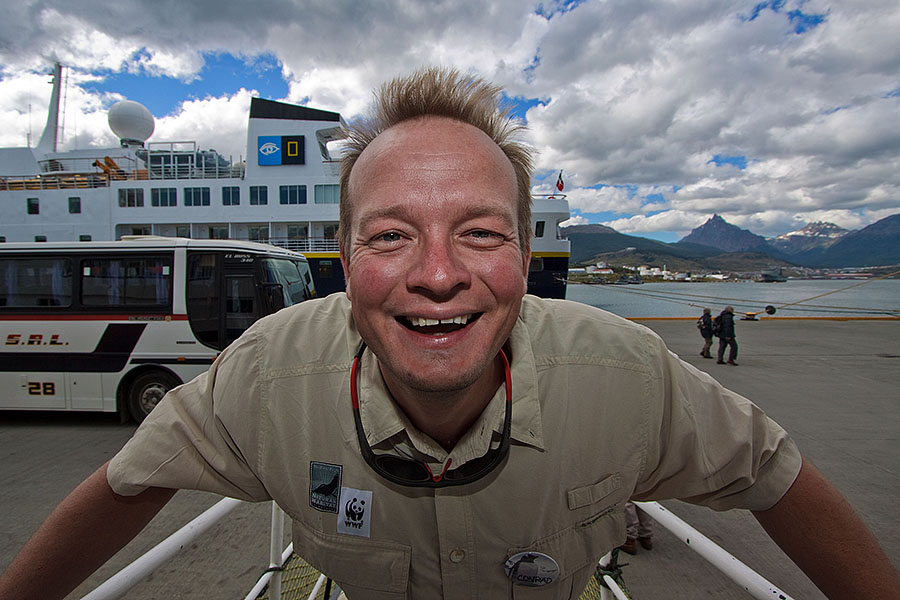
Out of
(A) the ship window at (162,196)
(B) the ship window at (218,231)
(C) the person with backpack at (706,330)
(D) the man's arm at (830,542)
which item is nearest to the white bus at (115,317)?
(D) the man's arm at (830,542)

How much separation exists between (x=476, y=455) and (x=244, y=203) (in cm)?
2439

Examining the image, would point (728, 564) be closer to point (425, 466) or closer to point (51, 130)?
point (425, 466)

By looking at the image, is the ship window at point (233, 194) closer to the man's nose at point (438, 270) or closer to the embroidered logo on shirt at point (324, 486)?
the embroidered logo on shirt at point (324, 486)

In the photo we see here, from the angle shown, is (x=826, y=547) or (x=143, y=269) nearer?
(x=826, y=547)

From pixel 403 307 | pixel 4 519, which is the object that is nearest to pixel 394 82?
pixel 403 307

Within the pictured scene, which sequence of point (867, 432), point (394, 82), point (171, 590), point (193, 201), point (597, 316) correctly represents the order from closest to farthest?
point (394, 82) < point (597, 316) < point (171, 590) < point (867, 432) < point (193, 201)

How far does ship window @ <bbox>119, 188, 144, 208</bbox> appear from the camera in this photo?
22.1 metres

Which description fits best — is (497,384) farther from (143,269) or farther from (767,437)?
(143,269)

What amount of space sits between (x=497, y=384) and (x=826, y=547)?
2.78 feet

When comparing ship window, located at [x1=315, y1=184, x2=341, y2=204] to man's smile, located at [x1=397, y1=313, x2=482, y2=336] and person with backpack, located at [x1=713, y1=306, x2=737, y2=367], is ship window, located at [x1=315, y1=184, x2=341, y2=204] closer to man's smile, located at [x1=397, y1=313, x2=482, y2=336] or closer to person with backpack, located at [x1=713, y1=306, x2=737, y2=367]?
person with backpack, located at [x1=713, y1=306, x2=737, y2=367]

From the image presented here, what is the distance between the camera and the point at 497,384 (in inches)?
50.4

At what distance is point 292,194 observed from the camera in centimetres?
2231

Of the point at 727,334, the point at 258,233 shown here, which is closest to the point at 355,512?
the point at 727,334

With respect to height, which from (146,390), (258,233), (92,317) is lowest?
(146,390)
